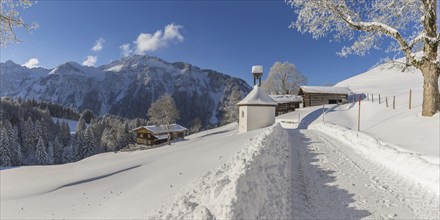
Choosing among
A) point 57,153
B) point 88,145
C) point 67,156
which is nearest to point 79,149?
point 88,145

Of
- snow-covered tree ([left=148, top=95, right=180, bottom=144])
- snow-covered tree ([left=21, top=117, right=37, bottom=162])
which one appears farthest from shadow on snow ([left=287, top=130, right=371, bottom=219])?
snow-covered tree ([left=21, top=117, right=37, bottom=162])

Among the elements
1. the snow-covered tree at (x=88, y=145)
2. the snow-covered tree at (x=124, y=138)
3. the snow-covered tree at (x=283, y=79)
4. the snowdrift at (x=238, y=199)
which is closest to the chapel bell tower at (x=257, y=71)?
the snow-covered tree at (x=283, y=79)

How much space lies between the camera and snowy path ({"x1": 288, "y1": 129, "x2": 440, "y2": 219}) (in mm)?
5914

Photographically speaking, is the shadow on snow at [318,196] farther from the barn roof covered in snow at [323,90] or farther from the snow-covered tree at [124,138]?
the snow-covered tree at [124,138]

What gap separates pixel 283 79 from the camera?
73500 millimetres

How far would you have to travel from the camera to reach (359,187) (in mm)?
7492

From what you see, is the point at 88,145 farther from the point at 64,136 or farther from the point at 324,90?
the point at 324,90

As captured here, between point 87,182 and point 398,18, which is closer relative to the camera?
point 87,182

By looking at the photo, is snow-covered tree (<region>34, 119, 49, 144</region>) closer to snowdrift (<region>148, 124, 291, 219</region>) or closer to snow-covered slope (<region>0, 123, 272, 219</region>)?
snow-covered slope (<region>0, 123, 272, 219</region>)

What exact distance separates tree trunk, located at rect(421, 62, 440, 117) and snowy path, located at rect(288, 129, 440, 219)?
866 cm

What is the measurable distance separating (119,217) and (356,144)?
12.5m

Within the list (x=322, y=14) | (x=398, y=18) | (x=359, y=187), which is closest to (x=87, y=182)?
(x=359, y=187)

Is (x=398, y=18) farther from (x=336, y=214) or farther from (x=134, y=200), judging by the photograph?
(x=134, y=200)

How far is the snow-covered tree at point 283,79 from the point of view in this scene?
7281 centimetres
